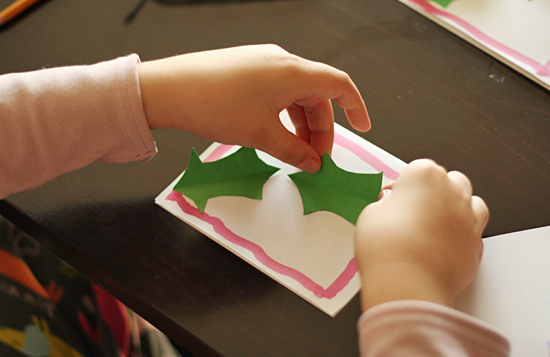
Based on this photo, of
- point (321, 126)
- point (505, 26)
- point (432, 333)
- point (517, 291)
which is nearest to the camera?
point (432, 333)

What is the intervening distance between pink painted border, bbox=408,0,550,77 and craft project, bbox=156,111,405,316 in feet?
0.84

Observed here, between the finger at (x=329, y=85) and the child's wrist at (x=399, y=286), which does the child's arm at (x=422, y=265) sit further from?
the finger at (x=329, y=85)

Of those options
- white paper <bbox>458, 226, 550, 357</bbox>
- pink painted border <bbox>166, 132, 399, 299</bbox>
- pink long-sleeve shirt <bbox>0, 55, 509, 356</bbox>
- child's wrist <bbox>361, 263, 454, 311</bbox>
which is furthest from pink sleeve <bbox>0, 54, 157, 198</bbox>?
white paper <bbox>458, 226, 550, 357</bbox>

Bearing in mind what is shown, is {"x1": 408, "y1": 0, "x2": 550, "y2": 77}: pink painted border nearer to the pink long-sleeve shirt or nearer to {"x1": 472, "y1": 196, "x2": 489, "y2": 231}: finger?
{"x1": 472, "y1": 196, "x2": 489, "y2": 231}: finger

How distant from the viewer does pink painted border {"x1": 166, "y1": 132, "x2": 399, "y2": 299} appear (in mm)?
524

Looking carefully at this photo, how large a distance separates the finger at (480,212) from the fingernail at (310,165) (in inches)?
7.5

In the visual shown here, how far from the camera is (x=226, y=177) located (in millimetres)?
611

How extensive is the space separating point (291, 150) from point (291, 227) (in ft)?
0.31

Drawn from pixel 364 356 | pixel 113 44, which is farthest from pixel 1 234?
pixel 364 356

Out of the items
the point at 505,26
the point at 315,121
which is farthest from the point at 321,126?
the point at 505,26

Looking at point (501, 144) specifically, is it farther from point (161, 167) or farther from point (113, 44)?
point (113, 44)

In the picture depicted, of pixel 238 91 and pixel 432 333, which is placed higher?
pixel 238 91

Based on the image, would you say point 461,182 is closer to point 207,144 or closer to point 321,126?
point 321,126

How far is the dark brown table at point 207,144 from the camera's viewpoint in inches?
20.1
